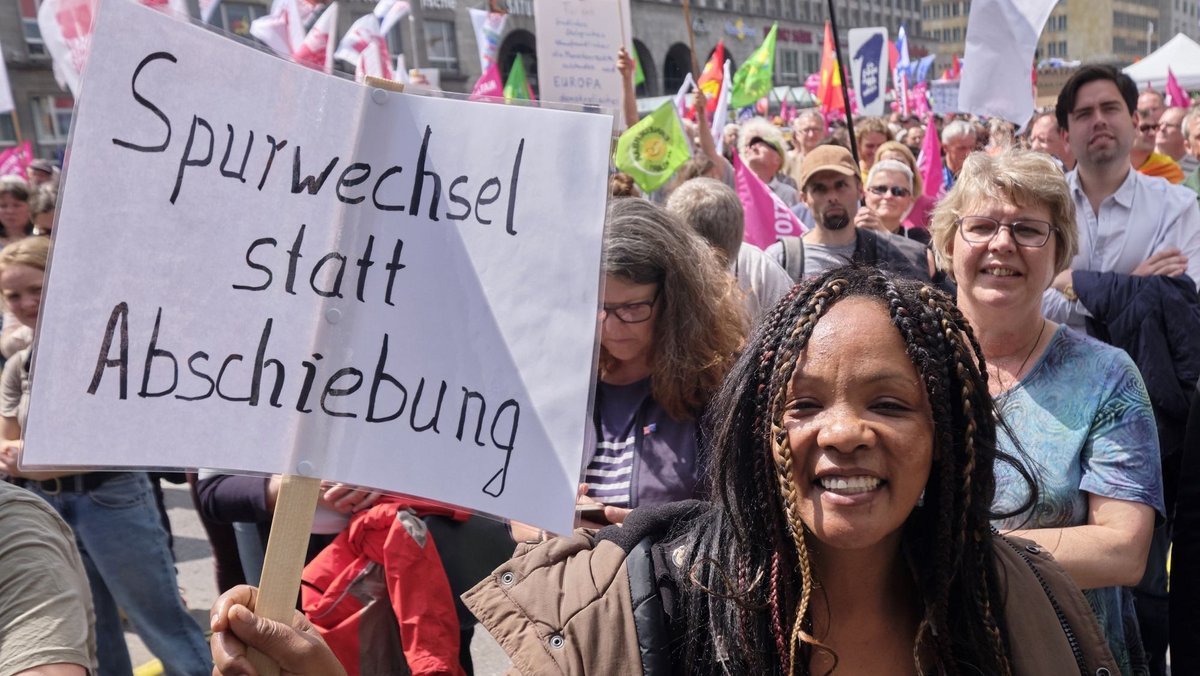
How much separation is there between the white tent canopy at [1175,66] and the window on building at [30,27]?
85.8 ft

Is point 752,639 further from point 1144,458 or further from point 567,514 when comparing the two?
point 1144,458

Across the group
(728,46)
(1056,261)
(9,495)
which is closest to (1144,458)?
(1056,261)

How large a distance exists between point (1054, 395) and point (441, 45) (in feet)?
136

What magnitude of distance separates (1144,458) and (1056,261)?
0.55 meters

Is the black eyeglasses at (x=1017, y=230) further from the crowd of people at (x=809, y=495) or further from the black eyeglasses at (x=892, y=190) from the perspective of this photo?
the black eyeglasses at (x=892, y=190)

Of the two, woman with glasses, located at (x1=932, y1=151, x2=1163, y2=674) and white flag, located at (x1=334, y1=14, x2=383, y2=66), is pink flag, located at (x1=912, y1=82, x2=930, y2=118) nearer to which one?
white flag, located at (x1=334, y1=14, x2=383, y2=66)

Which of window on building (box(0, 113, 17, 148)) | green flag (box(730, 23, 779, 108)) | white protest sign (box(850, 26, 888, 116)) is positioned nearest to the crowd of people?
white protest sign (box(850, 26, 888, 116))

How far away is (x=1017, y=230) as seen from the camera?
240 centimetres

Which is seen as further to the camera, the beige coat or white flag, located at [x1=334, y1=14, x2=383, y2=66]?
white flag, located at [x1=334, y1=14, x2=383, y2=66]

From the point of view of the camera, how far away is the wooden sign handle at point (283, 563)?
148cm

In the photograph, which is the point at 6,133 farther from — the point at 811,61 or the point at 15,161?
the point at 811,61

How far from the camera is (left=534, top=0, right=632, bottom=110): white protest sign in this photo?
5980 millimetres

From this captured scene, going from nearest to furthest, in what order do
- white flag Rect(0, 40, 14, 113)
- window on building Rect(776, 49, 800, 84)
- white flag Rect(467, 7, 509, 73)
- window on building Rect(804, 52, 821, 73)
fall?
white flag Rect(0, 40, 14, 113), white flag Rect(467, 7, 509, 73), window on building Rect(776, 49, 800, 84), window on building Rect(804, 52, 821, 73)

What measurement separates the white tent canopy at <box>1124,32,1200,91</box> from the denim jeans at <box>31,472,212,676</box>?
1740 cm
